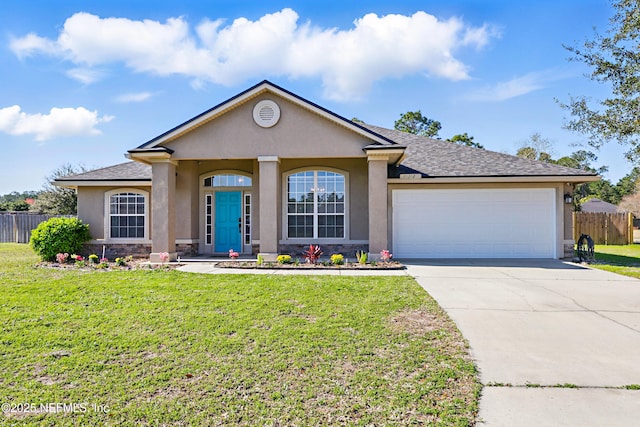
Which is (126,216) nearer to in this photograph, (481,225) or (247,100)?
(247,100)

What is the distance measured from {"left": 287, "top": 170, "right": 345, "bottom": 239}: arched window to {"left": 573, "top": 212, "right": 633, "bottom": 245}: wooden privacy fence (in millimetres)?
15388

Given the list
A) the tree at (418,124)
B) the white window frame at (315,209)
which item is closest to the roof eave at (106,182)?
the white window frame at (315,209)

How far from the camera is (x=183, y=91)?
14.3m

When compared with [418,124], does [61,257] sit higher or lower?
lower

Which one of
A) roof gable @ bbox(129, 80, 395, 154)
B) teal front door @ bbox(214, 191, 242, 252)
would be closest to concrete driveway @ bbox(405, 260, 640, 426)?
roof gable @ bbox(129, 80, 395, 154)

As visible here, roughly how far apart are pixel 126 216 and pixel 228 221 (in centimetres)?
369

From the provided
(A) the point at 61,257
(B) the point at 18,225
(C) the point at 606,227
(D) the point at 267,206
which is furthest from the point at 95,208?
(C) the point at 606,227

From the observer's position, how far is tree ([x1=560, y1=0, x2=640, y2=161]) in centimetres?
1388

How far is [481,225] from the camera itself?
12.8 m

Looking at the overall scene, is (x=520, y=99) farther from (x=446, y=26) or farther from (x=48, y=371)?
(x=48, y=371)

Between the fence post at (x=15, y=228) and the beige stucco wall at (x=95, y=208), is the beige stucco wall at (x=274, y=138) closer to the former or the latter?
the beige stucco wall at (x=95, y=208)

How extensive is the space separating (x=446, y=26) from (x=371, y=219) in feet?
21.1

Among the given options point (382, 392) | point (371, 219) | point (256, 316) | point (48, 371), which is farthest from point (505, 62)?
point (48, 371)

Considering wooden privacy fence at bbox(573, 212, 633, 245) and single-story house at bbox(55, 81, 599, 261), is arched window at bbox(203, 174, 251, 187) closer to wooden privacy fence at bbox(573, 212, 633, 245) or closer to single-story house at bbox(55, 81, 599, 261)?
single-story house at bbox(55, 81, 599, 261)
